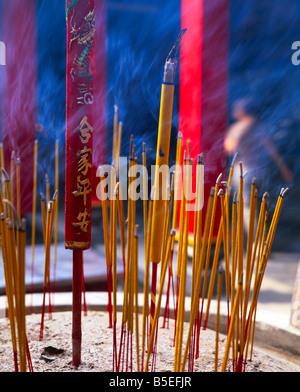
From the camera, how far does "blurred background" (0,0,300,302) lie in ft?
2.81

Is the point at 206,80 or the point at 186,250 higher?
the point at 206,80

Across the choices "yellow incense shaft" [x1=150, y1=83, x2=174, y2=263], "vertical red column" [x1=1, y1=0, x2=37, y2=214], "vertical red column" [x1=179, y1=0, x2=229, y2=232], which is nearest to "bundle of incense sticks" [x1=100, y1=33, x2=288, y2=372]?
"yellow incense shaft" [x1=150, y1=83, x2=174, y2=263]

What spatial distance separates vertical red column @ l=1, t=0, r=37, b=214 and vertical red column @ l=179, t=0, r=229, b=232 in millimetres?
→ 329

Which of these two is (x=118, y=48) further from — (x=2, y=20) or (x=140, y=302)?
(x=140, y=302)

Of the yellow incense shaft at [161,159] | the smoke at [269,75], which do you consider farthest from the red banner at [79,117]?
the smoke at [269,75]

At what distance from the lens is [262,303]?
68.8 inches

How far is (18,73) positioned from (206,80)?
41cm

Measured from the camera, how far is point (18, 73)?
0.92m

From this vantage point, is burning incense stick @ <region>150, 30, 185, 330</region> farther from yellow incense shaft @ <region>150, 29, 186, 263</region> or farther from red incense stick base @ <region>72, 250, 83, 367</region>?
red incense stick base @ <region>72, 250, 83, 367</region>

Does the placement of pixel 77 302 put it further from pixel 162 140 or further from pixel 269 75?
pixel 269 75

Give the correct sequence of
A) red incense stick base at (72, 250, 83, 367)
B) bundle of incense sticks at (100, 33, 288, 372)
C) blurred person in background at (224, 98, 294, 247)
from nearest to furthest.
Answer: bundle of incense sticks at (100, 33, 288, 372)
red incense stick base at (72, 250, 83, 367)
blurred person in background at (224, 98, 294, 247)

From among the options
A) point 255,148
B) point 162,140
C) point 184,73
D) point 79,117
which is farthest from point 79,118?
point 255,148

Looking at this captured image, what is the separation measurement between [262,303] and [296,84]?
3.60 feet

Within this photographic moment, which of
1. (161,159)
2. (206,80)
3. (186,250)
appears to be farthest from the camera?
(206,80)
